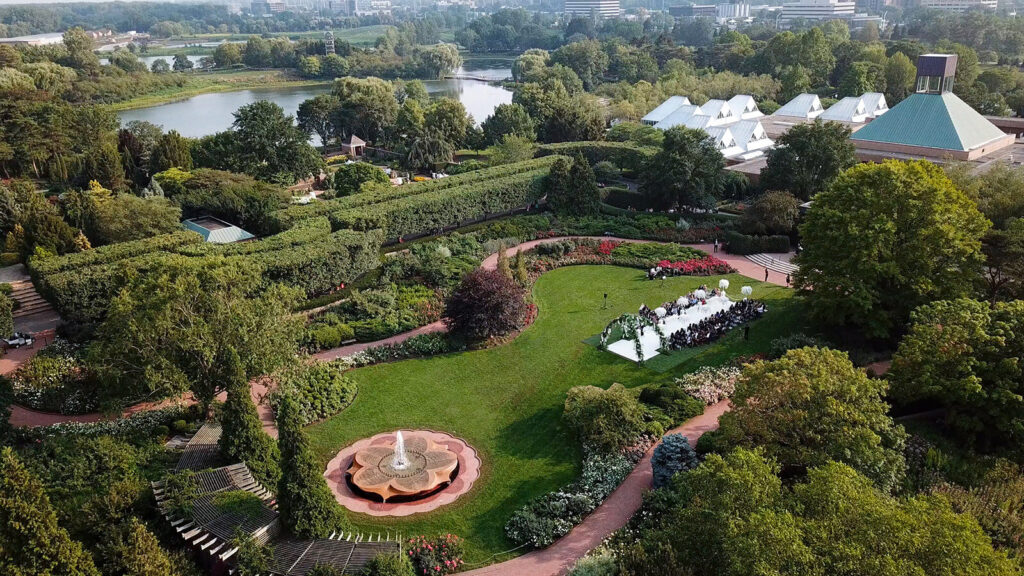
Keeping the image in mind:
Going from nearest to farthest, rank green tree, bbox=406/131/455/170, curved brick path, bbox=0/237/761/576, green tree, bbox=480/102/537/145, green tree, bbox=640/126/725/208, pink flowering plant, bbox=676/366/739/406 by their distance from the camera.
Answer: curved brick path, bbox=0/237/761/576 → pink flowering plant, bbox=676/366/739/406 → green tree, bbox=640/126/725/208 → green tree, bbox=406/131/455/170 → green tree, bbox=480/102/537/145

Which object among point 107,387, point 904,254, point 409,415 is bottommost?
point 409,415

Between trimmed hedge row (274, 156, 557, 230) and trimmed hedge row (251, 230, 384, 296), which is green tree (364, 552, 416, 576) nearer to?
trimmed hedge row (251, 230, 384, 296)

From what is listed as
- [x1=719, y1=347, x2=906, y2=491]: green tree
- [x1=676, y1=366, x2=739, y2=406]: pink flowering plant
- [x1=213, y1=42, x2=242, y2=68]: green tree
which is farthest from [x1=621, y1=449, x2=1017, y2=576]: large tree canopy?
[x1=213, y1=42, x2=242, y2=68]: green tree

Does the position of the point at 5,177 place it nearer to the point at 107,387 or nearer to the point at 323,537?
the point at 107,387

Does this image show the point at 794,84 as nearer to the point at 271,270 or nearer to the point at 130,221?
the point at 271,270

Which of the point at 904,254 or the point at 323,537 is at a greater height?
the point at 904,254

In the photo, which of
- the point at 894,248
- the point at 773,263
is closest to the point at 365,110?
the point at 773,263

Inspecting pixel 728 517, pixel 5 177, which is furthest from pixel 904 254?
pixel 5 177
